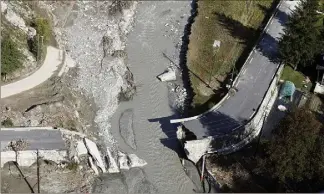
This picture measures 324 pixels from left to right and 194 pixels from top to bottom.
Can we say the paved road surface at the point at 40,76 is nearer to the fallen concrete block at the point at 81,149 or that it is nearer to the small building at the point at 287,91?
the fallen concrete block at the point at 81,149

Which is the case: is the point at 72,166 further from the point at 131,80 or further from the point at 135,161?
the point at 131,80

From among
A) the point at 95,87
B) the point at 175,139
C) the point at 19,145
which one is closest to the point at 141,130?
the point at 175,139

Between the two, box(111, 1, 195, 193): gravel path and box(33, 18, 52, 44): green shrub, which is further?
box(33, 18, 52, 44): green shrub

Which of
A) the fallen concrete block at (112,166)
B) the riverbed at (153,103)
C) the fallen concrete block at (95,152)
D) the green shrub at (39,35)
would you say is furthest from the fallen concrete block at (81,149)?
the green shrub at (39,35)

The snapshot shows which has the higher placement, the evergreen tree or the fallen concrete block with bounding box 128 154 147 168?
the evergreen tree

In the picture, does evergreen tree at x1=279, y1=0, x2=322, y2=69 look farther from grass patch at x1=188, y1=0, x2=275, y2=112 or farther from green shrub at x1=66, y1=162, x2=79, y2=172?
green shrub at x1=66, y1=162, x2=79, y2=172

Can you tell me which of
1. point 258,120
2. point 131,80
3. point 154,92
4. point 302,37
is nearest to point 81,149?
point 154,92

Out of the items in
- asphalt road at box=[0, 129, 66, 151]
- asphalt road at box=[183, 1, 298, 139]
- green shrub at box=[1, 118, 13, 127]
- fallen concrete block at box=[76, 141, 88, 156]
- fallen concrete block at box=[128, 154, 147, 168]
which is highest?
asphalt road at box=[183, 1, 298, 139]

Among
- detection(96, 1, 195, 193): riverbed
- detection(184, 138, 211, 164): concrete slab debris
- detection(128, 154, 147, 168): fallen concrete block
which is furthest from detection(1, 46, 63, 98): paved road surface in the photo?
detection(184, 138, 211, 164): concrete slab debris
